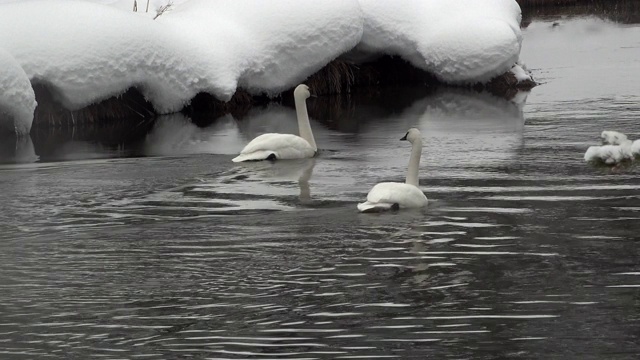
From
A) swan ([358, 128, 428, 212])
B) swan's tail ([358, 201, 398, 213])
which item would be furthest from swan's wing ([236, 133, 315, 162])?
swan's tail ([358, 201, 398, 213])

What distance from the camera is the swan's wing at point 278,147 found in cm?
1451

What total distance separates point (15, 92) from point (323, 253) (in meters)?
8.90

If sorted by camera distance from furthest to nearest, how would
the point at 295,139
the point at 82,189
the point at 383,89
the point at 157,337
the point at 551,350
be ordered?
1. the point at 383,89
2. the point at 295,139
3. the point at 82,189
4. the point at 157,337
5. the point at 551,350

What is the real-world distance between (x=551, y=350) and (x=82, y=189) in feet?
22.4

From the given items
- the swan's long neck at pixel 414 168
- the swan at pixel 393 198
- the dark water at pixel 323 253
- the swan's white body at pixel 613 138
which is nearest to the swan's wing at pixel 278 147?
the dark water at pixel 323 253

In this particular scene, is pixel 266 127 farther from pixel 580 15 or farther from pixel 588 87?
pixel 580 15

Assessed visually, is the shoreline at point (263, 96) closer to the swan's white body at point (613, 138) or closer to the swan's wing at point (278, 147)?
the swan's wing at point (278, 147)

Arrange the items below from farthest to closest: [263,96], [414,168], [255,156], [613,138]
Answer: [263,96] < [255,156] < [613,138] < [414,168]

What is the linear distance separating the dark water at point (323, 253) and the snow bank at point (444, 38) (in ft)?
19.8

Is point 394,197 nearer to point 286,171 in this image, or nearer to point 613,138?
point 286,171

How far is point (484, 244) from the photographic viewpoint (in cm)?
970

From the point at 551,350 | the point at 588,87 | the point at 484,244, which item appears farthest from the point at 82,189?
the point at 588,87

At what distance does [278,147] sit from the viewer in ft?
48.0

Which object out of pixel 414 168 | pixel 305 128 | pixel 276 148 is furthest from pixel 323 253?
pixel 305 128
